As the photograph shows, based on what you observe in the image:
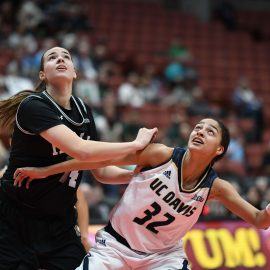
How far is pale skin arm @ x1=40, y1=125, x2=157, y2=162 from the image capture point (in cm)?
367

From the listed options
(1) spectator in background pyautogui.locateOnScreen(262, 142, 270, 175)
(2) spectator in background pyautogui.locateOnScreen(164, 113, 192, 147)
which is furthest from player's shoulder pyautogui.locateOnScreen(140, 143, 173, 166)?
(1) spectator in background pyautogui.locateOnScreen(262, 142, 270, 175)

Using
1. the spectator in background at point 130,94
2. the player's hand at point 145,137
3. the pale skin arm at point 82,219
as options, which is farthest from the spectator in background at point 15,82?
the player's hand at point 145,137

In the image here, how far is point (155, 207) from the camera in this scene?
3896 mm

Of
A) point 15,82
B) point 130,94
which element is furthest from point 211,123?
point 130,94

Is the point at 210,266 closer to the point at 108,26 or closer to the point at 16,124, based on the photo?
the point at 16,124

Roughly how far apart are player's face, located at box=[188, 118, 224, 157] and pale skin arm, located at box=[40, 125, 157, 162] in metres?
0.47

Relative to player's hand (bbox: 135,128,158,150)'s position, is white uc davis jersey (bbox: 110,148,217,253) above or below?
below

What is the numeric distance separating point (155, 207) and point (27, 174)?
758 mm

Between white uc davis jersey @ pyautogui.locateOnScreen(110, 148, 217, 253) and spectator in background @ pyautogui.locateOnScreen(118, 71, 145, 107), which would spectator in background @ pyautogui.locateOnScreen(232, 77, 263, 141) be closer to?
spectator in background @ pyautogui.locateOnScreen(118, 71, 145, 107)

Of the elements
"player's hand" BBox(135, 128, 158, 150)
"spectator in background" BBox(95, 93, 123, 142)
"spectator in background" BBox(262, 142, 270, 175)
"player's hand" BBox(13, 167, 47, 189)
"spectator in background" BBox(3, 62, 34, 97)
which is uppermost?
"player's hand" BBox(135, 128, 158, 150)

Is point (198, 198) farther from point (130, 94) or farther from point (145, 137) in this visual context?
point (130, 94)

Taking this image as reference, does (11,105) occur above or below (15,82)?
above

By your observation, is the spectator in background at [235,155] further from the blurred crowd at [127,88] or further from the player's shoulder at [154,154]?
the player's shoulder at [154,154]

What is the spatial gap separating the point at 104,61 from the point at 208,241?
6840 mm
